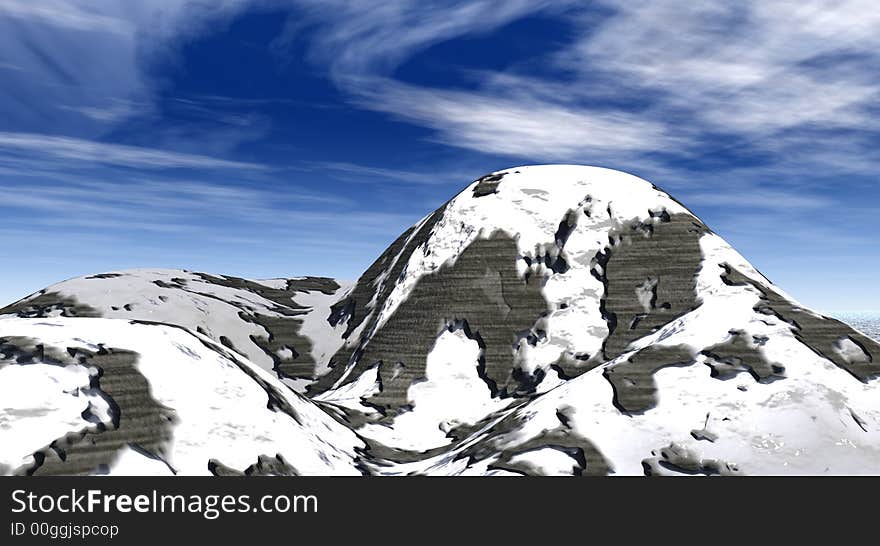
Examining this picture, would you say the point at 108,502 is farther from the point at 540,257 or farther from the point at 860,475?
the point at 540,257

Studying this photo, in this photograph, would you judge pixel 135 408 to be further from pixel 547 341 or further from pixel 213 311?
pixel 213 311

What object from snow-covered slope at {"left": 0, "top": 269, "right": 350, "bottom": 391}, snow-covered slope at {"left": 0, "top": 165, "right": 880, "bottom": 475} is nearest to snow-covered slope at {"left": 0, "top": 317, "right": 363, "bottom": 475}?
snow-covered slope at {"left": 0, "top": 165, "right": 880, "bottom": 475}

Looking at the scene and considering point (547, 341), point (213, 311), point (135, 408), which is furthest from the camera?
point (213, 311)

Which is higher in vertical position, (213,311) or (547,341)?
(213,311)

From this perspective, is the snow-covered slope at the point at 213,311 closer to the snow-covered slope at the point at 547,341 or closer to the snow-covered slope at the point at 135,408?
the snow-covered slope at the point at 547,341

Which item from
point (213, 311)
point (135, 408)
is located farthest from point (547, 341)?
point (213, 311)

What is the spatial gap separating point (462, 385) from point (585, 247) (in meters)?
11.7

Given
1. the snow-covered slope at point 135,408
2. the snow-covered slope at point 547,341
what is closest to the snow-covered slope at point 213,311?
the snow-covered slope at point 547,341

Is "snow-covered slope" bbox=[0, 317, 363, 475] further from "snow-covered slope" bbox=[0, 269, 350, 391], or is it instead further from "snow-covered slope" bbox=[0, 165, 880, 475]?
"snow-covered slope" bbox=[0, 269, 350, 391]

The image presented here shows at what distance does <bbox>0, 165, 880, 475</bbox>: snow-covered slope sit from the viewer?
22.5m

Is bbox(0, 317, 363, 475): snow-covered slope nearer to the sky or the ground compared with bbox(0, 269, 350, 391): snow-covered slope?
nearer to the ground

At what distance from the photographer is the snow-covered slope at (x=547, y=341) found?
22.5 metres

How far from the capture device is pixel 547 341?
122 ft

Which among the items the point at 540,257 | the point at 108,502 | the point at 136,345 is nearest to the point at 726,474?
the point at 108,502
